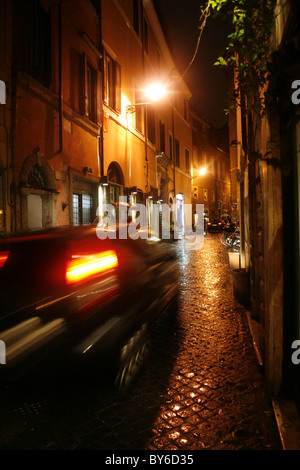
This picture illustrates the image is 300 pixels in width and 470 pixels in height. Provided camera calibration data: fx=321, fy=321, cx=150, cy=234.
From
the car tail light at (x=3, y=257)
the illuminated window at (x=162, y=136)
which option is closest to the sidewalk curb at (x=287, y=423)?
the car tail light at (x=3, y=257)

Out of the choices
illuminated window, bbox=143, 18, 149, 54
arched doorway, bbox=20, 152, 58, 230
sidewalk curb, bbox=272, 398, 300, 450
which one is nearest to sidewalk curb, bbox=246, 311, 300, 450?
sidewalk curb, bbox=272, 398, 300, 450

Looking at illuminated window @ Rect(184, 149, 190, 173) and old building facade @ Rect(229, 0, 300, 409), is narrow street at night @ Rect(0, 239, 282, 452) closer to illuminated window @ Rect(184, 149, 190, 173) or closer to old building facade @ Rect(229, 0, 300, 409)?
old building facade @ Rect(229, 0, 300, 409)

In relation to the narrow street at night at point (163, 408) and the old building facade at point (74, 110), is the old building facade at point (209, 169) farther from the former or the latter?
the narrow street at night at point (163, 408)

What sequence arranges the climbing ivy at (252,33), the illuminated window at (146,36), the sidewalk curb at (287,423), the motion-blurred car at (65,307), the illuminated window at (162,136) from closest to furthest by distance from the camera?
the sidewalk curb at (287,423), the climbing ivy at (252,33), the motion-blurred car at (65,307), the illuminated window at (146,36), the illuminated window at (162,136)

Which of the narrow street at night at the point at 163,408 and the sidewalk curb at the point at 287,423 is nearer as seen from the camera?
the sidewalk curb at the point at 287,423

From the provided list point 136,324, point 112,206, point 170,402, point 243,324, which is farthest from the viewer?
point 112,206

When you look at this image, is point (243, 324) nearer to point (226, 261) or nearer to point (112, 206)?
point (226, 261)

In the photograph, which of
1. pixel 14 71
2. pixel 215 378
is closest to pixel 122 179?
pixel 14 71

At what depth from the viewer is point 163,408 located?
3008 mm

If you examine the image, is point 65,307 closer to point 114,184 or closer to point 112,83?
point 114,184

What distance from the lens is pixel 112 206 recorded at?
14.7m

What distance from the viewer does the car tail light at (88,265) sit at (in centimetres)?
346

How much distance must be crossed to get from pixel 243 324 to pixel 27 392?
11.4ft

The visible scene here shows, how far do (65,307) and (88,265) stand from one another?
1.94 feet
